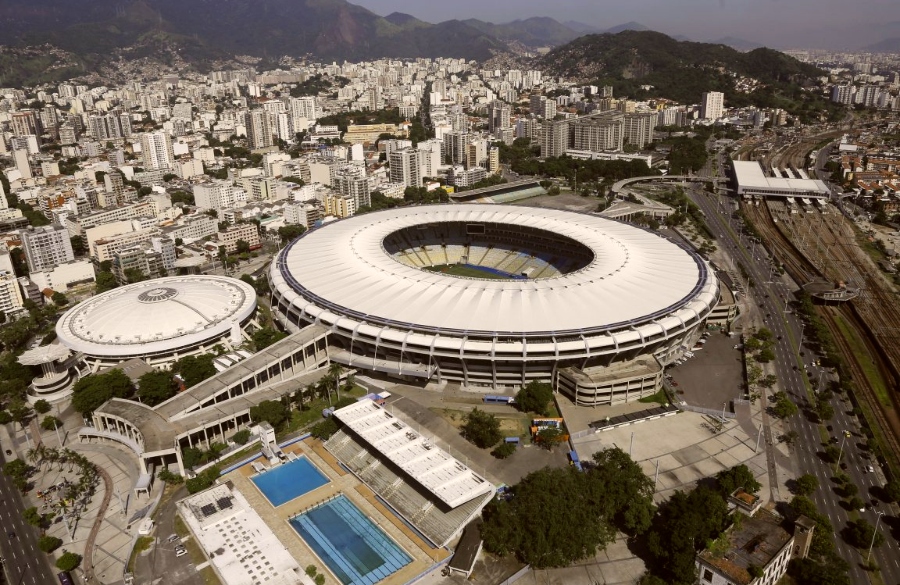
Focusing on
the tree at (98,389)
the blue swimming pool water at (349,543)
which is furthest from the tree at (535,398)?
the tree at (98,389)

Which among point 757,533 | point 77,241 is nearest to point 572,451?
point 757,533

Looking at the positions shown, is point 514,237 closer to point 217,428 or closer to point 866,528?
point 217,428

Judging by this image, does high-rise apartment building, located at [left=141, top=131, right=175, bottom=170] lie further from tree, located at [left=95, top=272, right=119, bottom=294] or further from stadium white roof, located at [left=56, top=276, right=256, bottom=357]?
stadium white roof, located at [left=56, top=276, right=256, bottom=357]

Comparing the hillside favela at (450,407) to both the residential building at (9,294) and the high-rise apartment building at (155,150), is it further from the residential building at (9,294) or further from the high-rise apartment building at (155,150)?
the high-rise apartment building at (155,150)

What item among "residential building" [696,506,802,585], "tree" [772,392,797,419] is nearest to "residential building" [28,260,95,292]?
"residential building" [696,506,802,585]

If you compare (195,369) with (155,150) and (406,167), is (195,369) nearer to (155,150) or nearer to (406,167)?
(406,167)

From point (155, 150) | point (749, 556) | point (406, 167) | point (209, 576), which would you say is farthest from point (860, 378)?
point (155, 150)

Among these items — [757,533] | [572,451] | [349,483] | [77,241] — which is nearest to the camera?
[757,533]
